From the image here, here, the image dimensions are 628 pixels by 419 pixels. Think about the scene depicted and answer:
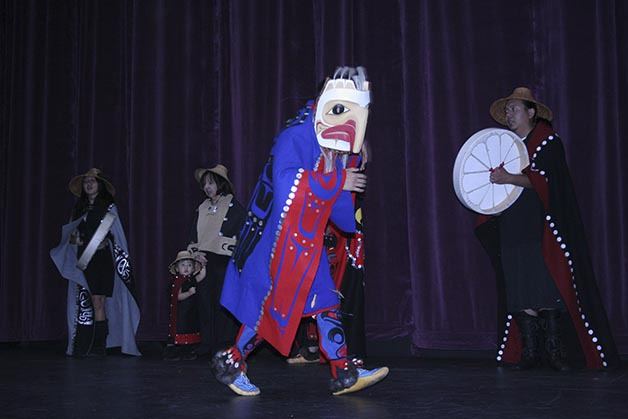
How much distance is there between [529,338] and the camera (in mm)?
4445

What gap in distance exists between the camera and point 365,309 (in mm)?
5586

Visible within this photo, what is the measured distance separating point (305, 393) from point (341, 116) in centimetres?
119

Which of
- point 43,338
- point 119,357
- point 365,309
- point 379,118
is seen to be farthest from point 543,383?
point 43,338

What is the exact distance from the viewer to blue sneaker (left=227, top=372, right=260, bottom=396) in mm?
3296

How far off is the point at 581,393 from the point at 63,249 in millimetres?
4141

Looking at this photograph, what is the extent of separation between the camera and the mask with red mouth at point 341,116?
313 cm

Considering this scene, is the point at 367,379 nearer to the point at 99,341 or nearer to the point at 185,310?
the point at 185,310

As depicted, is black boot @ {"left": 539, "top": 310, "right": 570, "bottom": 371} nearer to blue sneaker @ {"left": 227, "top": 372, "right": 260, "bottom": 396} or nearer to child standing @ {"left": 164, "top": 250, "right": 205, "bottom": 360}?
blue sneaker @ {"left": 227, "top": 372, "right": 260, "bottom": 396}

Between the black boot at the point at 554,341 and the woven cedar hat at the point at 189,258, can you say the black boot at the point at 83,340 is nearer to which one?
the woven cedar hat at the point at 189,258

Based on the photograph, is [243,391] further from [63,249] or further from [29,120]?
[29,120]

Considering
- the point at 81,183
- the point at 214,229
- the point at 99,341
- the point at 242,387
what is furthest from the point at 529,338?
the point at 81,183

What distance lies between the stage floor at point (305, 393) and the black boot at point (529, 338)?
12 cm

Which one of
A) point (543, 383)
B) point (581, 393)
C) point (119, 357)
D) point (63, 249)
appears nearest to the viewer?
point (581, 393)

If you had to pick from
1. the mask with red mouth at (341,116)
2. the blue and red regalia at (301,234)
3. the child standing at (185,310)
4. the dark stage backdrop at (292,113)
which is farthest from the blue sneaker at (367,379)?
the child standing at (185,310)
